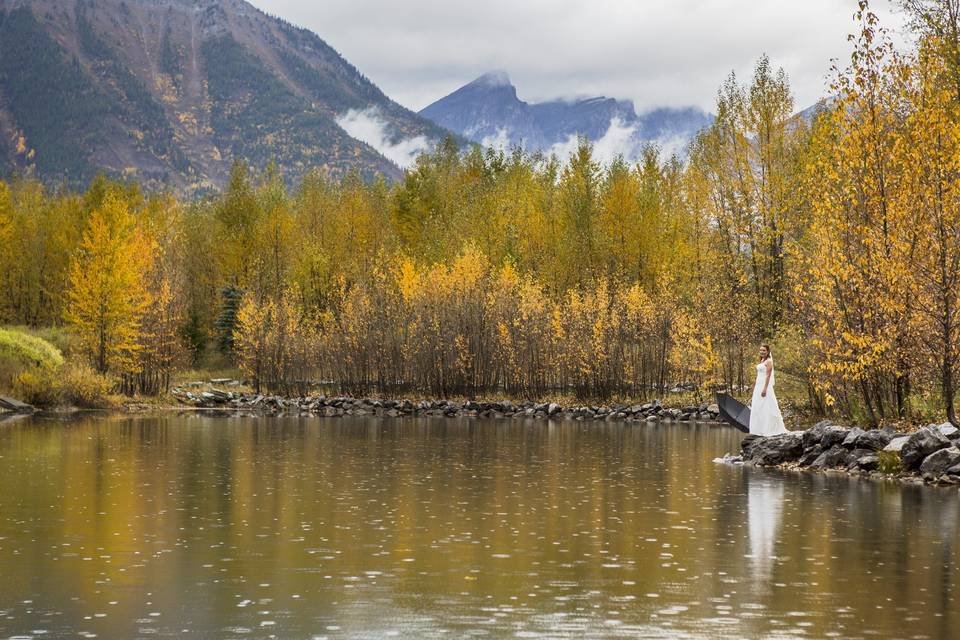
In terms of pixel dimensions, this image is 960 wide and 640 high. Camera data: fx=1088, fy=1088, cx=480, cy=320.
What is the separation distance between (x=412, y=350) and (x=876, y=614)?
1553 inches

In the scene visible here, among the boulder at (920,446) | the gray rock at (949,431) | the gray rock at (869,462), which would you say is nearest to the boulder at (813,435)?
the gray rock at (869,462)

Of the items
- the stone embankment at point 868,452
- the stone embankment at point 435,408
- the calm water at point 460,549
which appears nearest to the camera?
the calm water at point 460,549

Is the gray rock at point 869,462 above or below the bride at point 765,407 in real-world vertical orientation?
below

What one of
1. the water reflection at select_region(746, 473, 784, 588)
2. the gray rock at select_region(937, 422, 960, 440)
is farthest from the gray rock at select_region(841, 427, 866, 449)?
the water reflection at select_region(746, 473, 784, 588)

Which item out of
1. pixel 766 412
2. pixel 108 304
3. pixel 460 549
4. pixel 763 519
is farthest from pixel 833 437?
pixel 108 304

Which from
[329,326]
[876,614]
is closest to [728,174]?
[329,326]

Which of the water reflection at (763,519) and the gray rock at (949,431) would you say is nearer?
the water reflection at (763,519)

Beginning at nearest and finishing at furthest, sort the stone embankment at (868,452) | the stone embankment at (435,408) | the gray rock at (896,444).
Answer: the stone embankment at (868,452) < the gray rock at (896,444) < the stone embankment at (435,408)

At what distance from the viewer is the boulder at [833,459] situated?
79.3 feet

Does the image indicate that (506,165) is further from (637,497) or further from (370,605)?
(370,605)

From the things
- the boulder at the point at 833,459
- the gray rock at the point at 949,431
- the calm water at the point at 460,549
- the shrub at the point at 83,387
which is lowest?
the calm water at the point at 460,549

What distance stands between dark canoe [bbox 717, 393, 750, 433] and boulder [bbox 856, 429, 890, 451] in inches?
263

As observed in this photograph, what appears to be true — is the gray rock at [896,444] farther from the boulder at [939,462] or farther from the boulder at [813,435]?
the boulder at [813,435]

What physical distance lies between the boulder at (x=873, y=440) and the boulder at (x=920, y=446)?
1225mm
